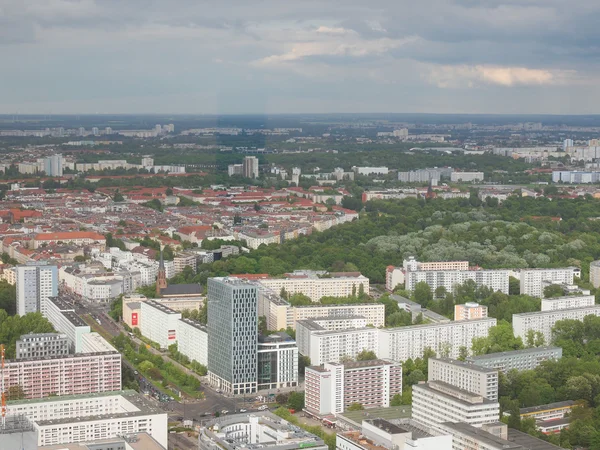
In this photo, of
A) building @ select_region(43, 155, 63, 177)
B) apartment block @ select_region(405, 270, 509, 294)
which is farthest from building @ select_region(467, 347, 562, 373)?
building @ select_region(43, 155, 63, 177)

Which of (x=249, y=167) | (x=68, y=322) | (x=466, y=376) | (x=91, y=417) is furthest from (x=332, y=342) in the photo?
(x=249, y=167)

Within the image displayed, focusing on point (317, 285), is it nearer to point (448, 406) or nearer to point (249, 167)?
point (448, 406)

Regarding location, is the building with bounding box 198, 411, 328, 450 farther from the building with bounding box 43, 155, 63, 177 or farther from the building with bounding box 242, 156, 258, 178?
the building with bounding box 43, 155, 63, 177

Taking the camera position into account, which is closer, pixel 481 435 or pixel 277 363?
pixel 481 435

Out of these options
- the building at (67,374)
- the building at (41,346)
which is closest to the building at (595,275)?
the building at (41,346)

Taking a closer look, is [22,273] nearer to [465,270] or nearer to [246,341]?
[246,341]
